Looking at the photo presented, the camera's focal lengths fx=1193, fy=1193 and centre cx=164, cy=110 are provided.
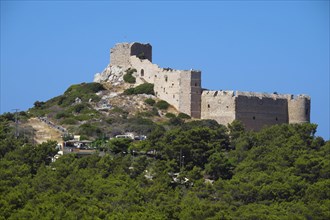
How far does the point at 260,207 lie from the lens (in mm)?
48062

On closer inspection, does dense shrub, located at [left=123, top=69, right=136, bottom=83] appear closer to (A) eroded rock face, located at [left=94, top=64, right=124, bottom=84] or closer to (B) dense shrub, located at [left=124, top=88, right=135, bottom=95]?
(A) eroded rock face, located at [left=94, top=64, right=124, bottom=84]

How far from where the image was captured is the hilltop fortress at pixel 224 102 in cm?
6819

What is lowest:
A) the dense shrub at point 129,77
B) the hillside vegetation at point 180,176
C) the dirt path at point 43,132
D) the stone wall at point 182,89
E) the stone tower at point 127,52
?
the hillside vegetation at point 180,176

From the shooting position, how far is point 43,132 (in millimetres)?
66688

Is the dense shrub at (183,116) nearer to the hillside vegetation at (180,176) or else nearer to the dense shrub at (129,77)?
the hillside vegetation at (180,176)

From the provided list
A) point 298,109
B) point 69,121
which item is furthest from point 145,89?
point 298,109

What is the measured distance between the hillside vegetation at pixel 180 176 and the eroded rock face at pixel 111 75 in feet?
26.3

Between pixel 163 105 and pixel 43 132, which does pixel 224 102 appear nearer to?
pixel 163 105

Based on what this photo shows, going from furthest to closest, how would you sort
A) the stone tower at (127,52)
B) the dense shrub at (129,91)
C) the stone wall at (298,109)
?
the stone tower at (127,52) → the dense shrub at (129,91) → the stone wall at (298,109)

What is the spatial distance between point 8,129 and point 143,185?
14596mm

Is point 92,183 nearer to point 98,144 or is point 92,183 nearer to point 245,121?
point 98,144

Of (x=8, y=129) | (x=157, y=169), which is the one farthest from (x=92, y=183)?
(x=8, y=129)

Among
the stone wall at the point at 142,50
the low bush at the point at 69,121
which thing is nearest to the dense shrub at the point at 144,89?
the stone wall at the point at 142,50

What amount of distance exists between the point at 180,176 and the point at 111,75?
21634mm
